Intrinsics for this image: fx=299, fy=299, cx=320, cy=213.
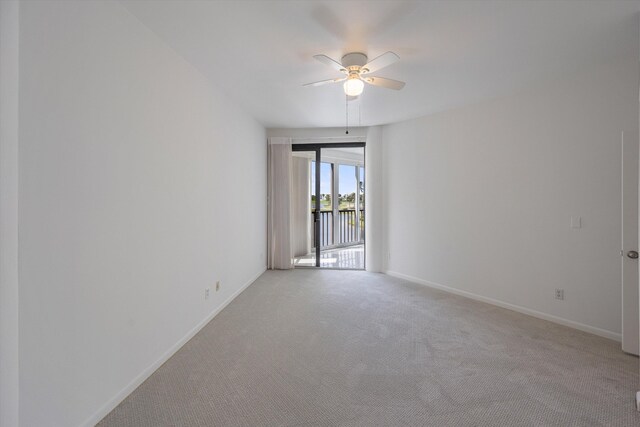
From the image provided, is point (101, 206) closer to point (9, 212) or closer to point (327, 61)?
point (9, 212)

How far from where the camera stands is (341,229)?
7.24m

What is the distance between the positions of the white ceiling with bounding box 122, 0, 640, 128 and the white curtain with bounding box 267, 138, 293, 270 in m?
1.83

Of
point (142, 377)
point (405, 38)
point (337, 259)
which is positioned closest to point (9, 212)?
point (142, 377)

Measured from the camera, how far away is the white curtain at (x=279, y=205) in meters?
5.23

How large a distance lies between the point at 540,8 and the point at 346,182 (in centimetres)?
516

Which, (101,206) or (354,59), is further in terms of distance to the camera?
(354,59)

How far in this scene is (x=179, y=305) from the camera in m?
Result: 2.57

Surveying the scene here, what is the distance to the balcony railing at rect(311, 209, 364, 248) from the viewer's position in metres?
6.91

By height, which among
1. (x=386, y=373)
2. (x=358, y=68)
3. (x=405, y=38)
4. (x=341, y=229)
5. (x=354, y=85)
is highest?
(x=405, y=38)

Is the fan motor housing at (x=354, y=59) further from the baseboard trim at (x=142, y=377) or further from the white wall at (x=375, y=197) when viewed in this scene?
the baseboard trim at (x=142, y=377)

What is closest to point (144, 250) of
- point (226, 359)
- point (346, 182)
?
point (226, 359)

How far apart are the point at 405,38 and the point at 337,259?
4.55m

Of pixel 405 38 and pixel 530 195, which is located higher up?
pixel 405 38

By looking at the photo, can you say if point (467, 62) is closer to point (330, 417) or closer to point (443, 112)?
point (443, 112)
